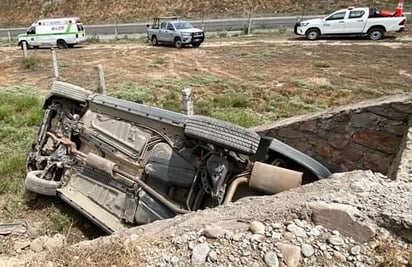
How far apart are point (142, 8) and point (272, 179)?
3958 centimetres

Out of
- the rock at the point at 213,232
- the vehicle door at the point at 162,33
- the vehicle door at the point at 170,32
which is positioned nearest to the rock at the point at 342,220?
the rock at the point at 213,232

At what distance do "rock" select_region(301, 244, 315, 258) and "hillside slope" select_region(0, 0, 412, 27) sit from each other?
34.6 meters

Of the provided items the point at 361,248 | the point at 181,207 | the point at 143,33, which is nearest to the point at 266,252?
the point at 361,248

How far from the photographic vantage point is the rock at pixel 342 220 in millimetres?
2363

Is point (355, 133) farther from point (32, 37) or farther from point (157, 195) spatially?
point (32, 37)

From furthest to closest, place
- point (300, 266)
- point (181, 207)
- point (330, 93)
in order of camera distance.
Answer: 1. point (330, 93)
2. point (181, 207)
3. point (300, 266)

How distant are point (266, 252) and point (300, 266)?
207mm

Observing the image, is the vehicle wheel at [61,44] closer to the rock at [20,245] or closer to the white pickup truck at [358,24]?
the white pickup truck at [358,24]

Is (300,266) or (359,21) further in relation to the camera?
(359,21)

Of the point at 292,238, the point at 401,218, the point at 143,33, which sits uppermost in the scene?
the point at 401,218

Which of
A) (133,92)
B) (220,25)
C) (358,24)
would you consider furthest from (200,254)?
(220,25)

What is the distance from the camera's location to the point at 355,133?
4914 millimetres

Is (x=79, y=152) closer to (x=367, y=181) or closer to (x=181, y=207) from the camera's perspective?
(x=181, y=207)

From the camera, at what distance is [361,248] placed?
2.34m
